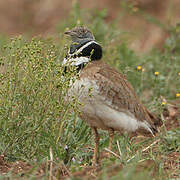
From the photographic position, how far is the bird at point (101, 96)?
4.22 metres

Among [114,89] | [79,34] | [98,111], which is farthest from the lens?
[79,34]

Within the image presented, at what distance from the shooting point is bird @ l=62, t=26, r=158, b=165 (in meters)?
4.22

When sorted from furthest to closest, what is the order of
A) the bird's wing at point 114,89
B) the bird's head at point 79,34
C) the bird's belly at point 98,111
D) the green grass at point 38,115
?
1. the bird's head at point 79,34
2. the bird's wing at point 114,89
3. the bird's belly at point 98,111
4. the green grass at point 38,115

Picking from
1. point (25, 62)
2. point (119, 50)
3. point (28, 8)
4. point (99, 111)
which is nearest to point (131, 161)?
point (99, 111)

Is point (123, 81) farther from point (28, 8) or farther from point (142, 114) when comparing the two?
point (28, 8)

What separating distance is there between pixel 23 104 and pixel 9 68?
1.05ft

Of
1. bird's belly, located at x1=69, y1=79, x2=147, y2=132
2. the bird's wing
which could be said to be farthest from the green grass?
the bird's wing

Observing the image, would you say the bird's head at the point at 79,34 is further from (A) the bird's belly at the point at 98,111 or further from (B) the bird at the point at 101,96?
(A) the bird's belly at the point at 98,111

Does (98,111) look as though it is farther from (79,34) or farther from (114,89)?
(79,34)

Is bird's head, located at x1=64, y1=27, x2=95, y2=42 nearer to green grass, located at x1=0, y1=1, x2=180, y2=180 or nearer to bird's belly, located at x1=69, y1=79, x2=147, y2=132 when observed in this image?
green grass, located at x1=0, y1=1, x2=180, y2=180

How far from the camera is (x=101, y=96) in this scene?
428cm

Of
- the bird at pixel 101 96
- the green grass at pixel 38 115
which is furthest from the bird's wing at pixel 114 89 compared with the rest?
the green grass at pixel 38 115

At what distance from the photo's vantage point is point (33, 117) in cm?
384

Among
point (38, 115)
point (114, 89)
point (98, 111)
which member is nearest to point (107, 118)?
point (98, 111)
